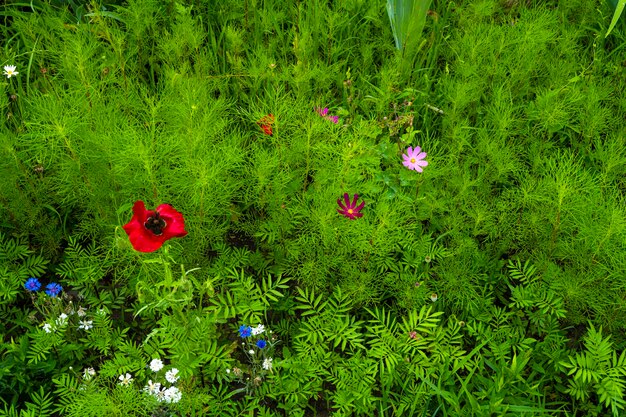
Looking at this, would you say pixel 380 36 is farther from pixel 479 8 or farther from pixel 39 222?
pixel 39 222

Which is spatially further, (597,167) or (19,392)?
(597,167)

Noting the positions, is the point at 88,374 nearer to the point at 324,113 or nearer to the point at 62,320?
the point at 62,320

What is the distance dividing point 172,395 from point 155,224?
18.5 inches

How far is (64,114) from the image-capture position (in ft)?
6.49

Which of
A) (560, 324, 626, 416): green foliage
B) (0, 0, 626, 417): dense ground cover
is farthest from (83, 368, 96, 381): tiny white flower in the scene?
(560, 324, 626, 416): green foliage

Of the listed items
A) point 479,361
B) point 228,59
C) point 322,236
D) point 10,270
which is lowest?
point 479,361

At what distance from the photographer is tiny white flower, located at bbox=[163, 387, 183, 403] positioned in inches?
65.2

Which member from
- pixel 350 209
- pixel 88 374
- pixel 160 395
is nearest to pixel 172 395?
pixel 160 395

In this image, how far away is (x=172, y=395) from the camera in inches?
65.5

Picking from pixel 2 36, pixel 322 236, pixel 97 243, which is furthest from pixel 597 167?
pixel 2 36

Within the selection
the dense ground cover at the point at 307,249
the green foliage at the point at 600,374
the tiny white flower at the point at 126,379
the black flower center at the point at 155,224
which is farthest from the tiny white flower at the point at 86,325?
the green foliage at the point at 600,374

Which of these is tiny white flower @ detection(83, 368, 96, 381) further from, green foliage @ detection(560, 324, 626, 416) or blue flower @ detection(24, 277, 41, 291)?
green foliage @ detection(560, 324, 626, 416)

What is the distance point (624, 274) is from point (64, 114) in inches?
71.0

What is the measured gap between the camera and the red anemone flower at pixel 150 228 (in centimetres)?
161
